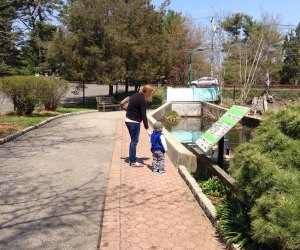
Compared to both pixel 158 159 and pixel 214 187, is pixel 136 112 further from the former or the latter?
pixel 214 187

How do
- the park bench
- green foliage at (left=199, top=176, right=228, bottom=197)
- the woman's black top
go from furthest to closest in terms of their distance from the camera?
1. the park bench
2. the woman's black top
3. green foliage at (left=199, top=176, right=228, bottom=197)

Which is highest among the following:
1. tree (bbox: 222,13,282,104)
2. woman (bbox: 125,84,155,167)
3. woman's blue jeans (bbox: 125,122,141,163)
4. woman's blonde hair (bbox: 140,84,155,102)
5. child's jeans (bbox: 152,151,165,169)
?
tree (bbox: 222,13,282,104)

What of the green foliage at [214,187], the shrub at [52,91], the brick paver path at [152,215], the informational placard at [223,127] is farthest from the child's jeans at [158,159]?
the shrub at [52,91]

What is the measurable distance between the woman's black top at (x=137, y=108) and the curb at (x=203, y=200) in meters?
1.42

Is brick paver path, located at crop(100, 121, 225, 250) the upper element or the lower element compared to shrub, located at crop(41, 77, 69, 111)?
lower

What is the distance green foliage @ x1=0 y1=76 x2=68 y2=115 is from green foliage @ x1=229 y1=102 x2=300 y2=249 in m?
13.9

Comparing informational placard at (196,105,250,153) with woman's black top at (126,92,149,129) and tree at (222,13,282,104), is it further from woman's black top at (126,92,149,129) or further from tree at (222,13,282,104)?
tree at (222,13,282,104)

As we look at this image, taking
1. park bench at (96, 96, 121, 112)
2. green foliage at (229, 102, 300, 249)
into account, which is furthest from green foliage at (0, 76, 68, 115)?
green foliage at (229, 102, 300, 249)

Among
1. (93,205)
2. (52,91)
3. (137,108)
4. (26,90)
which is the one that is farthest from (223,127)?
(52,91)

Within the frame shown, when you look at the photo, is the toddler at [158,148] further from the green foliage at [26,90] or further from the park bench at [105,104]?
the park bench at [105,104]

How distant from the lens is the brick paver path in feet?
14.5

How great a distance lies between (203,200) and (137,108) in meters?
2.94

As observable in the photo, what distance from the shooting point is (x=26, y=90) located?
17.2 metres

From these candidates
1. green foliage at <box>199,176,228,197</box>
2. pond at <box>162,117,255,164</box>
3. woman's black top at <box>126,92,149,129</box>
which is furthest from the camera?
pond at <box>162,117,255,164</box>
